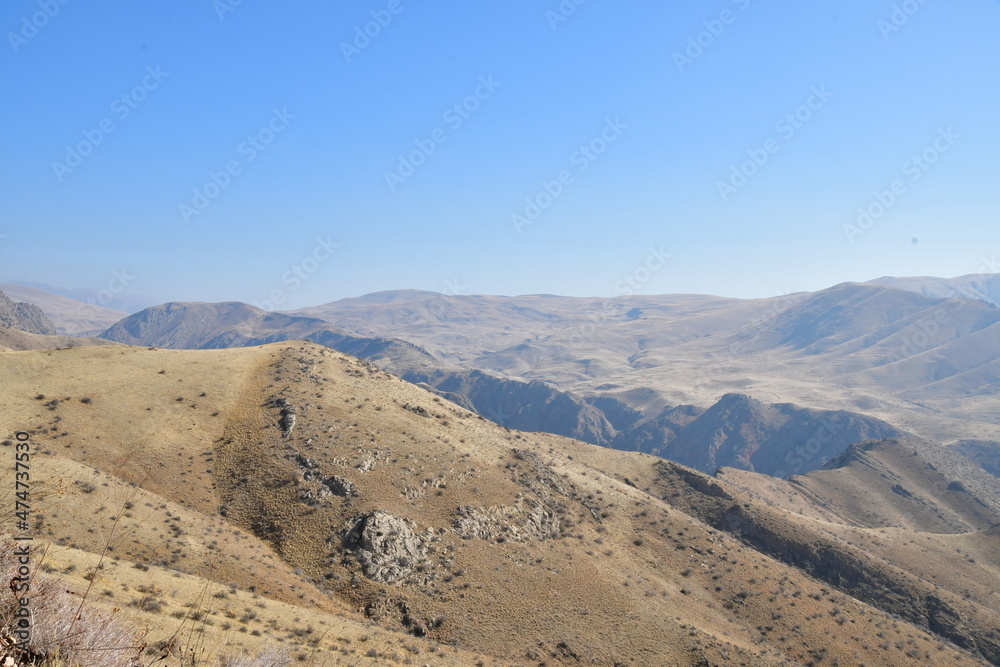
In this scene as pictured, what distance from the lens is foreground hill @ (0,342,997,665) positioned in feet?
100.0

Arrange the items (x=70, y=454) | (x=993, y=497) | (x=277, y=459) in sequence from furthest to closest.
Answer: (x=993, y=497), (x=277, y=459), (x=70, y=454)

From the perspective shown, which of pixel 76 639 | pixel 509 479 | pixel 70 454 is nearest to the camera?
pixel 76 639

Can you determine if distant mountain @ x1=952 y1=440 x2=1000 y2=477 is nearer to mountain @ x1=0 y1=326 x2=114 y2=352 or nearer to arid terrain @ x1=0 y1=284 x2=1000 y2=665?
arid terrain @ x1=0 y1=284 x2=1000 y2=665

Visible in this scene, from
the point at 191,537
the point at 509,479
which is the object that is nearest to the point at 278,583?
the point at 191,537

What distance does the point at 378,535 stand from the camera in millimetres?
39469

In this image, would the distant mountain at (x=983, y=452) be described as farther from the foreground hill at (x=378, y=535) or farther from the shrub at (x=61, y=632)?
the shrub at (x=61, y=632)

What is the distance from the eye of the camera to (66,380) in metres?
49.5

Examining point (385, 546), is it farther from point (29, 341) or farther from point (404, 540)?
point (29, 341)

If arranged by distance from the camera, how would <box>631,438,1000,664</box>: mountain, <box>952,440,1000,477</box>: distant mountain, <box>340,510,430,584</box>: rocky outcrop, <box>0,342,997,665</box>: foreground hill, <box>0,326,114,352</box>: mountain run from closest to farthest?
<box>0,342,997,665</box>: foreground hill
<box>340,510,430,584</box>: rocky outcrop
<box>631,438,1000,664</box>: mountain
<box>0,326,114,352</box>: mountain
<box>952,440,1000,477</box>: distant mountain

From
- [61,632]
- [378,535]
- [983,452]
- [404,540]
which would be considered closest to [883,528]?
[404,540]

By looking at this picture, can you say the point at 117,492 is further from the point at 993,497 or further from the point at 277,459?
the point at 993,497

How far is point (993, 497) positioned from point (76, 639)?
16636 cm

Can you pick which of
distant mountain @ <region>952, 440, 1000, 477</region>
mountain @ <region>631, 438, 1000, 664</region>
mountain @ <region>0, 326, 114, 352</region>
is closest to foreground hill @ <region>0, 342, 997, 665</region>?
mountain @ <region>631, 438, 1000, 664</region>

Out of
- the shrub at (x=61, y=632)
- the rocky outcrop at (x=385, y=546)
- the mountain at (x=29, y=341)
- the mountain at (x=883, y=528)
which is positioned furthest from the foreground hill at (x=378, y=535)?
the mountain at (x=29, y=341)
